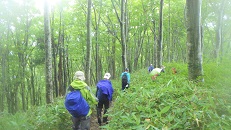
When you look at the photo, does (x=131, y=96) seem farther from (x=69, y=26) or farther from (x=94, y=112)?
(x=69, y=26)

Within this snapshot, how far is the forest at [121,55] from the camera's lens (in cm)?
369

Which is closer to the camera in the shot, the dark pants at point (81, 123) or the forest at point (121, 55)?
the forest at point (121, 55)

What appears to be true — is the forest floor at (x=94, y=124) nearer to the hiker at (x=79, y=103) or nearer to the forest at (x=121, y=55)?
the forest at (x=121, y=55)

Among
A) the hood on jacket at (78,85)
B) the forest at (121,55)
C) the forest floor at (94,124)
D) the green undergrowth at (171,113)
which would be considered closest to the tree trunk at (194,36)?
the forest at (121,55)

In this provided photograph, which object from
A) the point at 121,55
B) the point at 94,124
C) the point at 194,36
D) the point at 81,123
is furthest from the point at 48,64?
the point at 121,55

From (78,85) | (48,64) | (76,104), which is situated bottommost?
(76,104)

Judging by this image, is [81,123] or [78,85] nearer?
[78,85]

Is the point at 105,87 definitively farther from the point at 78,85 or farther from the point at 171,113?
the point at 171,113

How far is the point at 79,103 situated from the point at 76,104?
7cm

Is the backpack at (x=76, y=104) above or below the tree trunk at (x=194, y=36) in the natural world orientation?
below

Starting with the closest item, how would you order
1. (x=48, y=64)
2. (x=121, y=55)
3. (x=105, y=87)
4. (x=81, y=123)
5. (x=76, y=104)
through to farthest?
1. (x=76, y=104)
2. (x=81, y=123)
3. (x=105, y=87)
4. (x=48, y=64)
5. (x=121, y=55)

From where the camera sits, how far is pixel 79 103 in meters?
4.46

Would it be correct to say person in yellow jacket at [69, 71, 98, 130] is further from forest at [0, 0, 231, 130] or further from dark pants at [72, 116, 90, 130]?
forest at [0, 0, 231, 130]

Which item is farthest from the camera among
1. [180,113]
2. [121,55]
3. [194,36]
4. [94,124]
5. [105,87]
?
[121,55]
